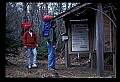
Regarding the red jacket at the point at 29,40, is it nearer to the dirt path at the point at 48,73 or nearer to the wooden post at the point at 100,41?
the dirt path at the point at 48,73

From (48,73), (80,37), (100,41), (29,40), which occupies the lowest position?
(48,73)

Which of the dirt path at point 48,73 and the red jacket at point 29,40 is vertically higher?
the red jacket at point 29,40

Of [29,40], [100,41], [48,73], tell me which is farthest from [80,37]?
[100,41]

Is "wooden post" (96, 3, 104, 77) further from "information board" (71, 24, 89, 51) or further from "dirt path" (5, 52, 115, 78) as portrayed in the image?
"information board" (71, 24, 89, 51)

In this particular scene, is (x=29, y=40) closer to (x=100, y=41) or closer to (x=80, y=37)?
(x=80, y=37)

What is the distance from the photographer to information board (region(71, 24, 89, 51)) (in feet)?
38.3

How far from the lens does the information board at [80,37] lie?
1168 centimetres

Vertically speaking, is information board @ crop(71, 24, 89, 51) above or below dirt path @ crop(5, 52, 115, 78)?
above

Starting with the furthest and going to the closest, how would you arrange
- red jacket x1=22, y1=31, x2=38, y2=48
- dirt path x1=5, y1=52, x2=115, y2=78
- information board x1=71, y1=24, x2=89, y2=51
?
1. information board x1=71, y1=24, x2=89, y2=51
2. red jacket x1=22, y1=31, x2=38, y2=48
3. dirt path x1=5, y1=52, x2=115, y2=78

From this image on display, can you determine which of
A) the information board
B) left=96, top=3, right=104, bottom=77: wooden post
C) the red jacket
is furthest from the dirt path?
the information board

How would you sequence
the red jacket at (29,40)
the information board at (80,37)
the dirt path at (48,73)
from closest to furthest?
1. the dirt path at (48,73)
2. the red jacket at (29,40)
3. the information board at (80,37)

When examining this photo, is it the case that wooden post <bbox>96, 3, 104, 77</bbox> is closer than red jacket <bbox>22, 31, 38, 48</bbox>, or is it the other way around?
wooden post <bbox>96, 3, 104, 77</bbox>

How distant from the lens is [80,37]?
11.7 m

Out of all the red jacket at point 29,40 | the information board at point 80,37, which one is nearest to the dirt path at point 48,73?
the red jacket at point 29,40
